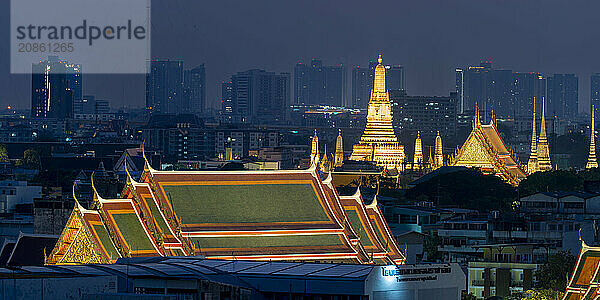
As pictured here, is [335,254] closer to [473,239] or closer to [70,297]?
[70,297]

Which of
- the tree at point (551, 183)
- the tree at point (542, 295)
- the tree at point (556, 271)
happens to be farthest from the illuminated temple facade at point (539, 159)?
the tree at point (542, 295)

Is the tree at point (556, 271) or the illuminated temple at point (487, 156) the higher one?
the illuminated temple at point (487, 156)

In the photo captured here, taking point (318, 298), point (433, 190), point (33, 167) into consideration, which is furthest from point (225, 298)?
point (33, 167)

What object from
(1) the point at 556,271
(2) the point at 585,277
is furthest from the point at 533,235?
(2) the point at 585,277

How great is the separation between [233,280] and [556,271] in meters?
16.7

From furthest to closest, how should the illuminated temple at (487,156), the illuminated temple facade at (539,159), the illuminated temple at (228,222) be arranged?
the illuminated temple facade at (539,159) < the illuminated temple at (487,156) < the illuminated temple at (228,222)

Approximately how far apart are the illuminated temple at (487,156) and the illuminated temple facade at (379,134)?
36.5 feet

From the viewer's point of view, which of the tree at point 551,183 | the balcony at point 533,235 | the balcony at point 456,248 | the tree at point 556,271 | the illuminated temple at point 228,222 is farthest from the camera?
the tree at point 551,183

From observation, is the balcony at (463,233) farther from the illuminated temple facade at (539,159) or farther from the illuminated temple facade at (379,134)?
the illuminated temple facade at (379,134)

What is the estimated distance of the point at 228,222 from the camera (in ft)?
165

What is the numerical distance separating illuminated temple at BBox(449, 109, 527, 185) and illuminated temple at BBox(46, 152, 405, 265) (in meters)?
68.9

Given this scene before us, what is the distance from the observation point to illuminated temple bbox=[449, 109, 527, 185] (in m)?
122

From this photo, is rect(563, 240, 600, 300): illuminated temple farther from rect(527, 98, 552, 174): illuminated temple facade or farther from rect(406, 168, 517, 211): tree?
rect(527, 98, 552, 174): illuminated temple facade

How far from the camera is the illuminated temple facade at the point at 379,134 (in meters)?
136
